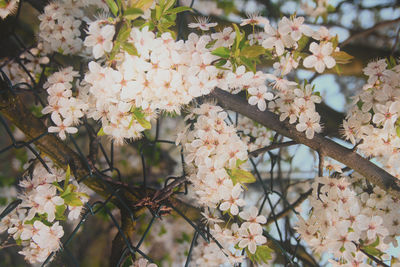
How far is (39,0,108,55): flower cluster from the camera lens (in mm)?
779

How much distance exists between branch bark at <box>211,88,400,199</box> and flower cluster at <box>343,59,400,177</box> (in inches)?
1.9

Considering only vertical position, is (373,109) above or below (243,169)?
above

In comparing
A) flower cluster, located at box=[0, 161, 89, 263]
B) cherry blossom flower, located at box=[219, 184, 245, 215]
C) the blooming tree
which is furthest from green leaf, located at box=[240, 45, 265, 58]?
flower cluster, located at box=[0, 161, 89, 263]

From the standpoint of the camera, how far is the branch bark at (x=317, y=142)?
694mm

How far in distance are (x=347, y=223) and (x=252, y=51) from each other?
0.32 meters

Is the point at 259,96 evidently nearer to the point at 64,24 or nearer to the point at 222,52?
the point at 222,52

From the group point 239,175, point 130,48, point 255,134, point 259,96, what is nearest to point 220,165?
point 239,175

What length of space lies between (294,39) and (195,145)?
246 millimetres

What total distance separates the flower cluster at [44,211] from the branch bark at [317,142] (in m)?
0.34

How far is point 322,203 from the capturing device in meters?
0.67

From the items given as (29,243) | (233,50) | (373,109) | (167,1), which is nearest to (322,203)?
(373,109)

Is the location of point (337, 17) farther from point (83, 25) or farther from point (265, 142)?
point (83, 25)

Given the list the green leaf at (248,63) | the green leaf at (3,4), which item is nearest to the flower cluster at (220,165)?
the green leaf at (248,63)

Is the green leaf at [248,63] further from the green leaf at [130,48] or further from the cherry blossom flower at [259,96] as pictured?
the green leaf at [130,48]
